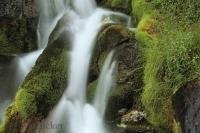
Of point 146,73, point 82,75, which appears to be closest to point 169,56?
point 146,73

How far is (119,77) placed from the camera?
316 inches

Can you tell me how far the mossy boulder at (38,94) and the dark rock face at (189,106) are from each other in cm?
292

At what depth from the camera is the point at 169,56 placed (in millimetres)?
6969

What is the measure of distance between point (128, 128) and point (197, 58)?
1527 mm

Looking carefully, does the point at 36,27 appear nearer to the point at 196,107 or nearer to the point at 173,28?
the point at 173,28

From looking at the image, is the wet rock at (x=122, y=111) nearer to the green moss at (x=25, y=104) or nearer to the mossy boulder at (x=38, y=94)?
the mossy boulder at (x=38, y=94)

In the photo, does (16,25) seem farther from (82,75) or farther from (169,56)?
(169,56)

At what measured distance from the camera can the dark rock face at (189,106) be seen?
19.5ft

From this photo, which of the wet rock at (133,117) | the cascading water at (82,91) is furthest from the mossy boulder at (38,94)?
the wet rock at (133,117)

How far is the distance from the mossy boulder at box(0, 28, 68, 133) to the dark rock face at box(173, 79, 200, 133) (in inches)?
115

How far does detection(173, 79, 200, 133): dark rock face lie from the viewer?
5.96 m

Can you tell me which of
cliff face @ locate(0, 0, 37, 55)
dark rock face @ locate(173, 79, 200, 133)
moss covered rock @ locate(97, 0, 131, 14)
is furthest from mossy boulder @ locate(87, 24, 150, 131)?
cliff face @ locate(0, 0, 37, 55)

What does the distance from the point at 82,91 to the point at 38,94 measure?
0.78 meters

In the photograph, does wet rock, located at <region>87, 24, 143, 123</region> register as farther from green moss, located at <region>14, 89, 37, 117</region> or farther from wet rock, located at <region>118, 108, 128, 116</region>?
green moss, located at <region>14, 89, 37, 117</region>
